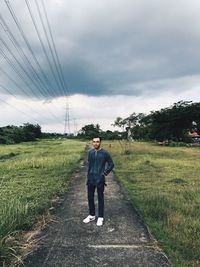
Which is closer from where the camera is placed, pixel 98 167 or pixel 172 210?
pixel 98 167

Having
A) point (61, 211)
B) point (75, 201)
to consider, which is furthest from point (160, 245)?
point (75, 201)

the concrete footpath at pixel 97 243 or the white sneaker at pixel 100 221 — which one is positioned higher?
the white sneaker at pixel 100 221

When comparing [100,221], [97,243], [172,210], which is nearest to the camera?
[97,243]

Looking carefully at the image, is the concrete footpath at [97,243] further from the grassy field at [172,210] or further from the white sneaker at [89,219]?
the grassy field at [172,210]

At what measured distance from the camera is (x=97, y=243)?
6.39 meters

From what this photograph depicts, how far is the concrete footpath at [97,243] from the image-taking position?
18.1ft

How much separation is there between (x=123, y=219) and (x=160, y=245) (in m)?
1.96

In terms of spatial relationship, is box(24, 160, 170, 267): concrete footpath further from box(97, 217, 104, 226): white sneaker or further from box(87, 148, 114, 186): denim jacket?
box(87, 148, 114, 186): denim jacket

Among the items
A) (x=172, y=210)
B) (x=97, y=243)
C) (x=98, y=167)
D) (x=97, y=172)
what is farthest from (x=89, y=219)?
(x=172, y=210)

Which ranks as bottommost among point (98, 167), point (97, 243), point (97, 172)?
point (97, 243)

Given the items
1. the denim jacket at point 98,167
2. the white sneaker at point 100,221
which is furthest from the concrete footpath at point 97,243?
the denim jacket at point 98,167

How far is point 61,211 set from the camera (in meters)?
9.15

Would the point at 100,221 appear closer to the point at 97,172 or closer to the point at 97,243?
the point at 97,172

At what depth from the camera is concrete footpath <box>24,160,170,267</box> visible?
5.53 meters
